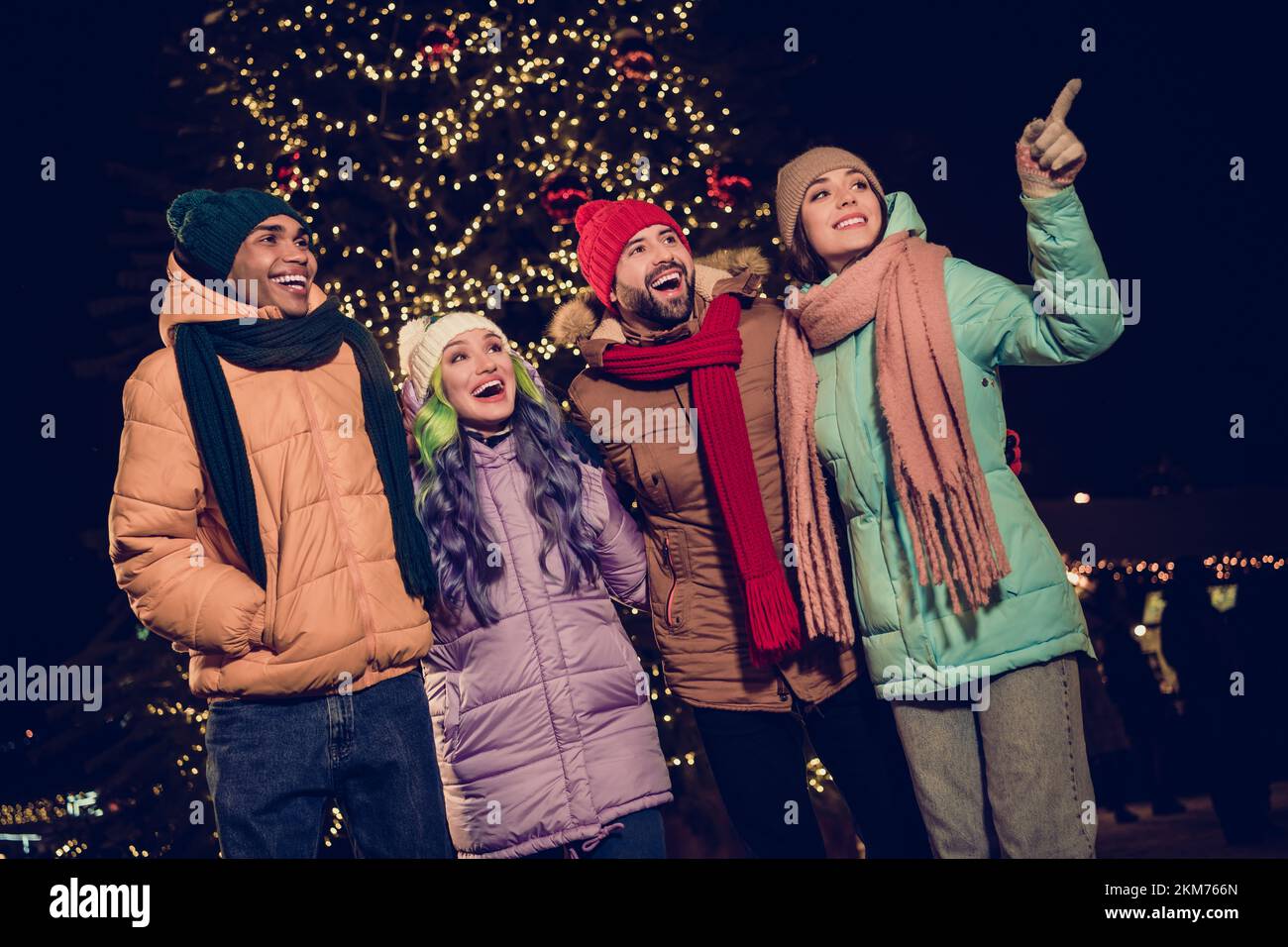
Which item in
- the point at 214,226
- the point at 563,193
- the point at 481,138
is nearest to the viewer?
the point at 214,226

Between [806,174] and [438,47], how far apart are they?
130cm

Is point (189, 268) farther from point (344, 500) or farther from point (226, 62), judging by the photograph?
point (226, 62)

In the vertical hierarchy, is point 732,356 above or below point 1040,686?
above

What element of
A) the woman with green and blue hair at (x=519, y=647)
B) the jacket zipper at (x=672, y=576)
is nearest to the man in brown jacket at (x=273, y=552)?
the woman with green and blue hair at (x=519, y=647)

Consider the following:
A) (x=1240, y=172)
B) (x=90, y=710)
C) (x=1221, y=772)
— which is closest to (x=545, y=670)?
(x=90, y=710)

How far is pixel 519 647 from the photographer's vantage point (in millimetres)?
2564

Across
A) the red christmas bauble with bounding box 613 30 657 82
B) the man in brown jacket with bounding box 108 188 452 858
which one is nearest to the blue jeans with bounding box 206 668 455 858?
the man in brown jacket with bounding box 108 188 452 858

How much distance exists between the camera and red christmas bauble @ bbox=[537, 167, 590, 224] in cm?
331

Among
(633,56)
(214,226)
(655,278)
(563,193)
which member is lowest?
(655,278)

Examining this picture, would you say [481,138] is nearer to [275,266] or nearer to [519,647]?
[275,266]

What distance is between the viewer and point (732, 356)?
265cm

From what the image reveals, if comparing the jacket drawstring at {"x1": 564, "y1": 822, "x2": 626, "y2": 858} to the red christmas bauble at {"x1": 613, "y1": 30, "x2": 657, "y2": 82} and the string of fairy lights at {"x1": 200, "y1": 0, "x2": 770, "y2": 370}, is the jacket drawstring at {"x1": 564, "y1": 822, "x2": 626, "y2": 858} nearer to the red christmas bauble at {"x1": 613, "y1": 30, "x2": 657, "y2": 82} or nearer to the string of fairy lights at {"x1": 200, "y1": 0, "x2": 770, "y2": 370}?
the string of fairy lights at {"x1": 200, "y1": 0, "x2": 770, "y2": 370}

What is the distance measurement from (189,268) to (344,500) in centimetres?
55

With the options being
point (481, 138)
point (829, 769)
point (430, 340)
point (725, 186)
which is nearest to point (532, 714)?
point (829, 769)
